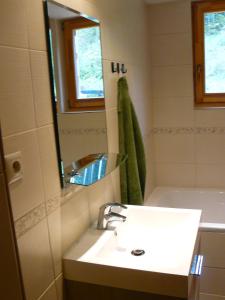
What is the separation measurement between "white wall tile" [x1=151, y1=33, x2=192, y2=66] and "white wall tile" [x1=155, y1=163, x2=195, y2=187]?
3.20 feet

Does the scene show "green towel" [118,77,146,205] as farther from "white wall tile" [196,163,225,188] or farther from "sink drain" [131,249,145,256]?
"white wall tile" [196,163,225,188]

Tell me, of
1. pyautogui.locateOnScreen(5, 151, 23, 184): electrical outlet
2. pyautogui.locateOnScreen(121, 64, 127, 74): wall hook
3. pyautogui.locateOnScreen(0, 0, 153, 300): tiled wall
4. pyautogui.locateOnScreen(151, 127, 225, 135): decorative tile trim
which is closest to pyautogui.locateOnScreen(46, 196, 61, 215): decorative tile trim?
pyautogui.locateOnScreen(0, 0, 153, 300): tiled wall

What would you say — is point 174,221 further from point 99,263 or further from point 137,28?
point 137,28

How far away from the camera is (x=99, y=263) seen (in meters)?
1.41

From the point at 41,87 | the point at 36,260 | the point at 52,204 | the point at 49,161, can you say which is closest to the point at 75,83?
the point at 41,87

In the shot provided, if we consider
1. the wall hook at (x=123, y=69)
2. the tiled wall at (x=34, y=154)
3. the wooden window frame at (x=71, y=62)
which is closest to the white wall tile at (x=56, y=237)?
the tiled wall at (x=34, y=154)

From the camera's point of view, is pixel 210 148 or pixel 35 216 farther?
pixel 210 148

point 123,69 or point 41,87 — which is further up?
point 123,69

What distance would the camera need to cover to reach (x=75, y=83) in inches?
65.2

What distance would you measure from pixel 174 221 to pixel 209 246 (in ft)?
2.33

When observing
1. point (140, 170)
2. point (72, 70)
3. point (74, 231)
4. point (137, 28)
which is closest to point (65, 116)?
point (72, 70)

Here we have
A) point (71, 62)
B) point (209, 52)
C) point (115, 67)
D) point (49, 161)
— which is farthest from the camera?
point (209, 52)

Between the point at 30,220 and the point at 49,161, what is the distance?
0.25 metres

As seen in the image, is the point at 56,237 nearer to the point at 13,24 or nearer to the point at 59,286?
the point at 59,286
